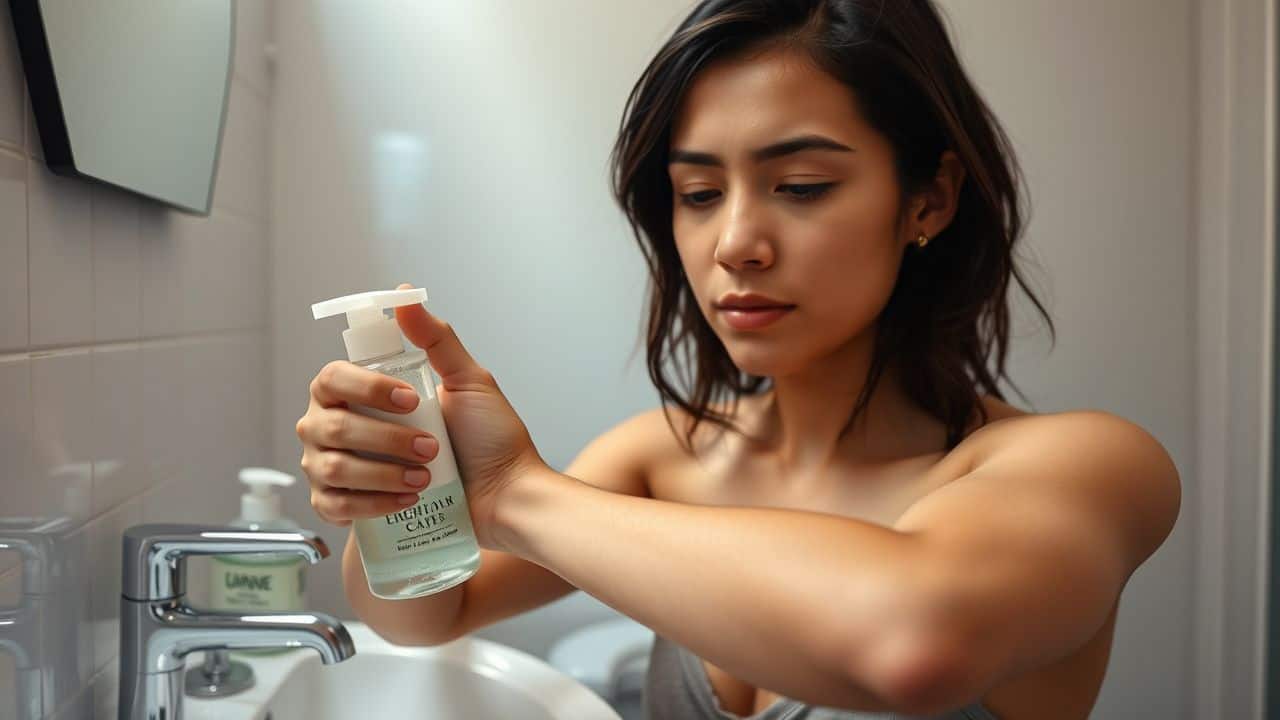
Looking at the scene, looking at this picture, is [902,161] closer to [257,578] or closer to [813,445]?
[813,445]

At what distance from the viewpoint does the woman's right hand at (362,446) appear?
0.50 m

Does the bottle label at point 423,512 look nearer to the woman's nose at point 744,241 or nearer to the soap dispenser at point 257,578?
the woman's nose at point 744,241

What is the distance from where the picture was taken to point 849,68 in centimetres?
70

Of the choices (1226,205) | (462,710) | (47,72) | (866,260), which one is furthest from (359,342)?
(1226,205)

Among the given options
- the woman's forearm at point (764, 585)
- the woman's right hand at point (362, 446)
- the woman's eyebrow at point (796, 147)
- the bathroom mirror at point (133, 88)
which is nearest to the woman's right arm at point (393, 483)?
the woman's right hand at point (362, 446)

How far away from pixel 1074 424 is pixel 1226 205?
24.6 inches

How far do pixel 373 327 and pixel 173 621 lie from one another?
294 millimetres

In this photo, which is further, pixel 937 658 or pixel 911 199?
pixel 911 199

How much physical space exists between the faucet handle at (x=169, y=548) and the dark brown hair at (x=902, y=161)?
1.28ft

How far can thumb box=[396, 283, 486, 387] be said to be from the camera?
0.55 meters

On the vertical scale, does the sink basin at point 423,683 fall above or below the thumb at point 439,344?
below

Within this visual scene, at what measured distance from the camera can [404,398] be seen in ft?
1.63

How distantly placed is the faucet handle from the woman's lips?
1.10 ft

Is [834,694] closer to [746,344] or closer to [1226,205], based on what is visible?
[746,344]
